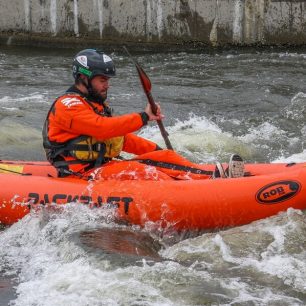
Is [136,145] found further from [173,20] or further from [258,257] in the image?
[173,20]

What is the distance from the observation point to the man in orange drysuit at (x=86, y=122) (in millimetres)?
5570

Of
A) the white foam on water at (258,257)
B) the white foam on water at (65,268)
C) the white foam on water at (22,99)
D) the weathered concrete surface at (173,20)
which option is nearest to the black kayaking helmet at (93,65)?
the white foam on water at (65,268)

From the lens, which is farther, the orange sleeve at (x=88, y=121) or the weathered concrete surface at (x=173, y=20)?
the weathered concrete surface at (x=173, y=20)

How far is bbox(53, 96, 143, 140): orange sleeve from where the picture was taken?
5.54 meters

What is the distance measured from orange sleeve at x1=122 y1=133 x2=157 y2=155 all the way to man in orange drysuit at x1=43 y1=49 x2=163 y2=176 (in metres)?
0.36

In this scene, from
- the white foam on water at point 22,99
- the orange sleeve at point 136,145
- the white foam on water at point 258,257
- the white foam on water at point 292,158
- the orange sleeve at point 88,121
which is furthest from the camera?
the white foam on water at point 22,99

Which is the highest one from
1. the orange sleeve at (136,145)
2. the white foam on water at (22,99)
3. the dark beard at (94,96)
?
the dark beard at (94,96)

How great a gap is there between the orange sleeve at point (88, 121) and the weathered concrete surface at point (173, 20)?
10276 mm

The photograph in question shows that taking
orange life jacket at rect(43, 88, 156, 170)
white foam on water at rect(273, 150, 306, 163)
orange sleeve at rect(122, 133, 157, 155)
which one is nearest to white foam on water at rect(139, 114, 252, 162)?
white foam on water at rect(273, 150, 306, 163)

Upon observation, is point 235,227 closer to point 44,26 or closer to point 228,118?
point 228,118

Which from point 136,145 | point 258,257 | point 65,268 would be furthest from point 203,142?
point 65,268

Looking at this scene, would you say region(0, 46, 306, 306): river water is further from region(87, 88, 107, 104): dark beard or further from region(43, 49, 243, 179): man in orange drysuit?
region(87, 88, 107, 104): dark beard

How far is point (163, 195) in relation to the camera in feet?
17.7

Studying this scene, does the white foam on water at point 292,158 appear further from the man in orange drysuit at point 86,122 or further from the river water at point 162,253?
the man in orange drysuit at point 86,122
